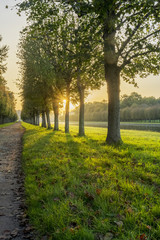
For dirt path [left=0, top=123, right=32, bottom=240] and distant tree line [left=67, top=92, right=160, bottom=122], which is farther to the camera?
distant tree line [left=67, top=92, right=160, bottom=122]

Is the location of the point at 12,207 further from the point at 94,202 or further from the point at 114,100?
the point at 114,100

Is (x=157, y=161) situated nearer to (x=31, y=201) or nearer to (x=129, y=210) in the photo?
(x=129, y=210)

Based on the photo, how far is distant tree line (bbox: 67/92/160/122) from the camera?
289ft

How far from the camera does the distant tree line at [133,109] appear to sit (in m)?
88.1

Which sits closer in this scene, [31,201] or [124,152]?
[31,201]

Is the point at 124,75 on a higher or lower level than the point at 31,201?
higher

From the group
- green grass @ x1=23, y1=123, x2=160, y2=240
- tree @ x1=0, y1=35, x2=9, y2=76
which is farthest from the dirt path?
tree @ x1=0, y1=35, x2=9, y2=76

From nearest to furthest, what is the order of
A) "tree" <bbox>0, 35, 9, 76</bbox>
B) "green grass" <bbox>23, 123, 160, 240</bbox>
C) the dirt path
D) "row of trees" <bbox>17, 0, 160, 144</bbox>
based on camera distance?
"green grass" <bbox>23, 123, 160, 240</bbox> → the dirt path → "row of trees" <bbox>17, 0, 160, 144</bbox> → "tree" <bbox>0, 35, 9, 76</bbox>

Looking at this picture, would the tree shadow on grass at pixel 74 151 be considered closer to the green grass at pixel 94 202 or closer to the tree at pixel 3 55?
the green grass at pixel 94 202

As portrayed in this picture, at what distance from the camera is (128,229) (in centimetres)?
296

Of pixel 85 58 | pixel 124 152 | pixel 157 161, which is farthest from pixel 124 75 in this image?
pixel 157 161

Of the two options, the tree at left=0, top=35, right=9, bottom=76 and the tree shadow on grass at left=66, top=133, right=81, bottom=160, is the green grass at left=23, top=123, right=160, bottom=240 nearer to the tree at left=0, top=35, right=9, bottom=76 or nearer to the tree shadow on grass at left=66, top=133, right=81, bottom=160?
the tree shadow on grass at left=66, top=133, right=81, bottom=160

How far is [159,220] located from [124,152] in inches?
221

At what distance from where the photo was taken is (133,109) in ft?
312
